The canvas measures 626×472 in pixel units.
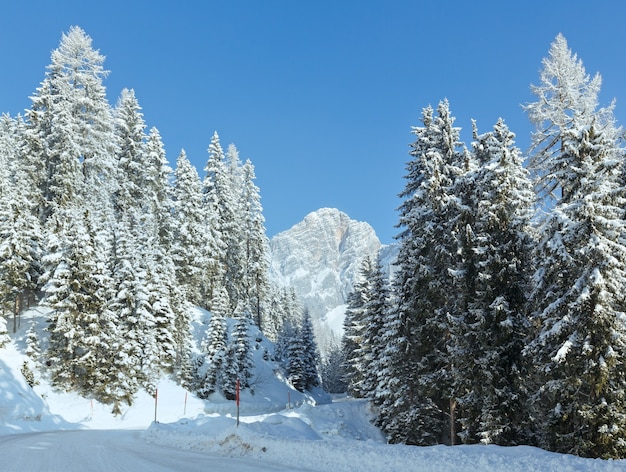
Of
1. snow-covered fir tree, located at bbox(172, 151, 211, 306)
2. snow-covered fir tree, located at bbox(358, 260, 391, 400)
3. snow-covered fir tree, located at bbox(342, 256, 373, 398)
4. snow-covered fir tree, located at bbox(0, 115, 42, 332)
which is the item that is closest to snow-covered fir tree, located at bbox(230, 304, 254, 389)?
snow-covered fir tree, located at bbox(172, 151, 211, 306)

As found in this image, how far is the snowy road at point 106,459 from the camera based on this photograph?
9.23 metres

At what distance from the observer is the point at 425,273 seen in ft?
71.2

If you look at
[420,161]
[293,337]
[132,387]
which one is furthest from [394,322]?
[293,337]

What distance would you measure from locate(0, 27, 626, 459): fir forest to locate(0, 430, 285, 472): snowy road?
1068cm

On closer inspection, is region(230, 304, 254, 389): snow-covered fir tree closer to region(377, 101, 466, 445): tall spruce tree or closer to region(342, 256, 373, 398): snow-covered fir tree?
region(342, 256, 373, 398): snow-covered fir tree

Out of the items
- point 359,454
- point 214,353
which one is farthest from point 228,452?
point 214,353

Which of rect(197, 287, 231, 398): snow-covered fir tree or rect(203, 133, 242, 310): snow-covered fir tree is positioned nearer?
rect(197, 287, 231, 398): snow-covered fir tree

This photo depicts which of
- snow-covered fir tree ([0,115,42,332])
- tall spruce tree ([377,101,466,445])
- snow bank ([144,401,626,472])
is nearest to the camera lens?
snow bank ([144,401,626,472])

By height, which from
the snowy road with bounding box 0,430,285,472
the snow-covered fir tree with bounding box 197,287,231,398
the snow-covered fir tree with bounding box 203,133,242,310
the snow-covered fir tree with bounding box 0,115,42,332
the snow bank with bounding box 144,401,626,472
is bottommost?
the snowy road with bounding box 0,430,285,472

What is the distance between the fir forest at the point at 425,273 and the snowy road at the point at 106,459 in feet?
35.1

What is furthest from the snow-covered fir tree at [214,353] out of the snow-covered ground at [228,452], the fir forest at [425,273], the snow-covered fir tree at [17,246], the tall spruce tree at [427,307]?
the tall spruce tree at [427,307]

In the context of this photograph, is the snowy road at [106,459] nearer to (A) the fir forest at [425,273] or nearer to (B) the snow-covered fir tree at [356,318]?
(A) the fir forest at [425,273]

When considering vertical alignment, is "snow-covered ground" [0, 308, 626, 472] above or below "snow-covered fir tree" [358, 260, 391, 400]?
below

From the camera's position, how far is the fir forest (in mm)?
14750
